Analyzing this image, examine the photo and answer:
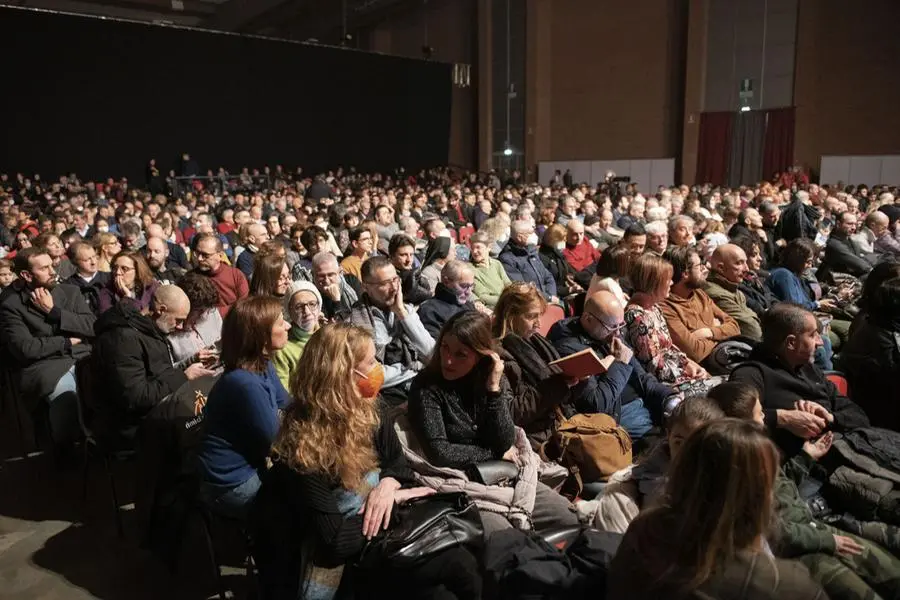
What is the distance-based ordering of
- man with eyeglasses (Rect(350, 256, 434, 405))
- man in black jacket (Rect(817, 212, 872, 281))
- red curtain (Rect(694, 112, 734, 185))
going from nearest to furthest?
man with eyeglasses (Rect(350, 256, 434, 405))
man in black jacket (Rect(817, 212, 872, 281))
red curtain (Rect(694, 112, 734, 185))

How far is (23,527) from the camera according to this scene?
3471 mm

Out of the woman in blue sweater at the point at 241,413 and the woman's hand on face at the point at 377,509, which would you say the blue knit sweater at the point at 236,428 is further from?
the woman's hand on face at the point at 377,509

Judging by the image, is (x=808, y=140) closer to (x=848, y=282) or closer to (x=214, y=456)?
(x=848, y=282)

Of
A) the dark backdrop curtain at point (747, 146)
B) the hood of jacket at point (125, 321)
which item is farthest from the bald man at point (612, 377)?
the dark backdrop curtain at point (747, 146)

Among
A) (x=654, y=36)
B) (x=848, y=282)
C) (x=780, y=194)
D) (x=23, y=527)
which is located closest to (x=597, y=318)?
(x=23, y=527)

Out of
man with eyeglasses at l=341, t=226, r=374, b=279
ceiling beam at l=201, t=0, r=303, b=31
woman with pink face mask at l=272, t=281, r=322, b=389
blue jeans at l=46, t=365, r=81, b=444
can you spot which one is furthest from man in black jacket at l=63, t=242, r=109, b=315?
ceiling beam at l=201, t=0, r=303, b=31

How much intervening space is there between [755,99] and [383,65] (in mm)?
11271

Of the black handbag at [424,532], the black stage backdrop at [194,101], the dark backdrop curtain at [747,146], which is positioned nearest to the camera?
the black handbag at [424,532]

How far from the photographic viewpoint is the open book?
2.89 metres

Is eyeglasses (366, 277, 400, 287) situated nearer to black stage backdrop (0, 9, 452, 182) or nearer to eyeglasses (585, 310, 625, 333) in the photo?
eyeglasses (585, 310, 625, 333)

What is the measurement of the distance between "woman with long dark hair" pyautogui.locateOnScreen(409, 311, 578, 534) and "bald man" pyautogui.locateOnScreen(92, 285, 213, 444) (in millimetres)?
1105

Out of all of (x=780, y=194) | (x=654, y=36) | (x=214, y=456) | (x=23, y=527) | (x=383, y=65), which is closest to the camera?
(x=214, y=456)

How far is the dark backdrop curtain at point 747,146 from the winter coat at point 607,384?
18.5 meters

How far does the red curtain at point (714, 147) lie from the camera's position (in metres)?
19.9
